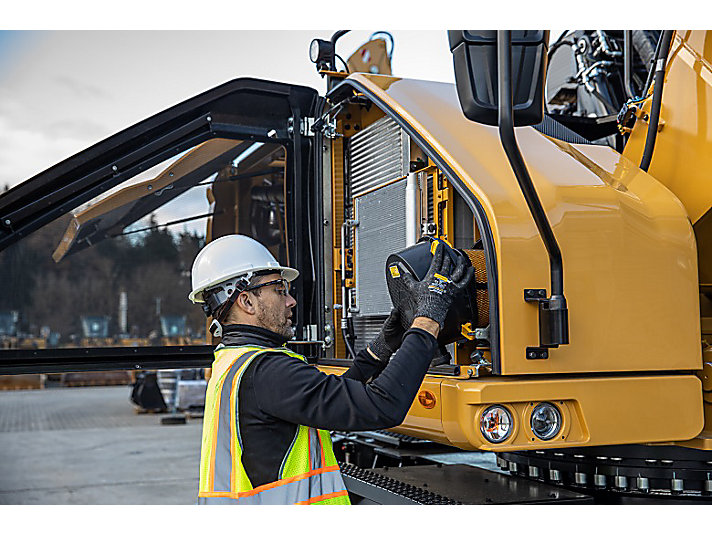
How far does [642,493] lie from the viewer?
9.53 feet

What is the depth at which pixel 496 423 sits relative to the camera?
2.58 metres

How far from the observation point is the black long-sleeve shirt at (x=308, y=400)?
7.82 ft

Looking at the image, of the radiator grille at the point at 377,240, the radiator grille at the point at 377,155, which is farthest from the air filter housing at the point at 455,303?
the radiator grille at the point at 377,155

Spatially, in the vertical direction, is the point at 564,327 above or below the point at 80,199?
below

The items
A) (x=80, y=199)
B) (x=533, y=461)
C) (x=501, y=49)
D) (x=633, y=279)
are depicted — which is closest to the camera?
(x=501, y=49)

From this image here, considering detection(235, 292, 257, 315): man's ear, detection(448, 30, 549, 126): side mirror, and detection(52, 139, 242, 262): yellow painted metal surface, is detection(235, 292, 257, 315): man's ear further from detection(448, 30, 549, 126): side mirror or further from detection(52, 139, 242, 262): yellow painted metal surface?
detection(52, 139, 242, 262): yellow painted metal surface

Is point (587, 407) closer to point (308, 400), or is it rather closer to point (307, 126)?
point (308, 400)

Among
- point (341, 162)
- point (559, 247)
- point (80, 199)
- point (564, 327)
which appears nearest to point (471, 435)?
point (564, 327)

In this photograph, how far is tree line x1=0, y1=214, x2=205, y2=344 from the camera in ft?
13.3

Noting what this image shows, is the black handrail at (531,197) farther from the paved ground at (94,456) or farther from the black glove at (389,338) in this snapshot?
the paved ground at (94,456)

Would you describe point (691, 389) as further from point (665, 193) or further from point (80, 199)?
point (80, 199)

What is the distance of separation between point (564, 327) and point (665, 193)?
2.53 ft

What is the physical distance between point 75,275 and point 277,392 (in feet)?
8.70

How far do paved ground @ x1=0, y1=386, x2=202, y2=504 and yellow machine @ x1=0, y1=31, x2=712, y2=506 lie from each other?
209 inches
